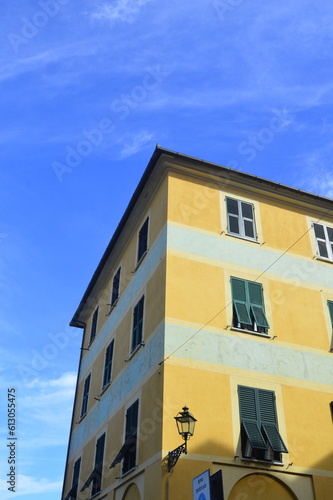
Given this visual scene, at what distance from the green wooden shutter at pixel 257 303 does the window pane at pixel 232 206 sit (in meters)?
2.42

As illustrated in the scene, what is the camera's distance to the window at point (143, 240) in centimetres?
1580

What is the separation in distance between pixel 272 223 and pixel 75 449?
1085 cm

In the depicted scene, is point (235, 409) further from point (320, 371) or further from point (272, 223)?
point (272, 223)

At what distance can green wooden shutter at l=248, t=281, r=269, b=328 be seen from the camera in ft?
43.3

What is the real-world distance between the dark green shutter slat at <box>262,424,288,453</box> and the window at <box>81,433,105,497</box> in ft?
18.2

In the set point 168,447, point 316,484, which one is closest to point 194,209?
point 168,447

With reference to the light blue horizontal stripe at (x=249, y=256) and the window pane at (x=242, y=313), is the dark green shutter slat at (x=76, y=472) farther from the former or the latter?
the light blue horizontal stripe at (x=249, y=256)

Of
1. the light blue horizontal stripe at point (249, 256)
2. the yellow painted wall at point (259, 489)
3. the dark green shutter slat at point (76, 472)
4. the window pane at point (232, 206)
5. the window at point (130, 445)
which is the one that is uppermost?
the window pane at point (232, 206)

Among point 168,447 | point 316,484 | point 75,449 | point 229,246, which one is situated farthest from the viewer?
point 75,449

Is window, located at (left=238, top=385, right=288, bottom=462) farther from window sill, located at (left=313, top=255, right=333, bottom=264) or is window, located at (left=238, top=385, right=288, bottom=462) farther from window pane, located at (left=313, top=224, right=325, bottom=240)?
window pane, located at (left=313, top=224, right=325, bottom=240)

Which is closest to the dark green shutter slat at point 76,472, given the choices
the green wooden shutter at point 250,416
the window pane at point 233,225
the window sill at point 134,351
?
the window sill at point 134,351

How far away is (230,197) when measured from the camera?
50.7ft

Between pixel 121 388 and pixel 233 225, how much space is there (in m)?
5.69

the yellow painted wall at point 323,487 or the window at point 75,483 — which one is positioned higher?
the window at point 75,483
